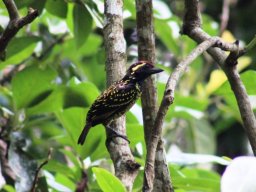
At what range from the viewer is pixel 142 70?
7.97ft

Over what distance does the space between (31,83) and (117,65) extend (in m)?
0.72

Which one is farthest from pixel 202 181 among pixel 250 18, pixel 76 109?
pixel 250 18

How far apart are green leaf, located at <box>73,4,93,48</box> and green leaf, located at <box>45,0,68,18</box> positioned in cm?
4

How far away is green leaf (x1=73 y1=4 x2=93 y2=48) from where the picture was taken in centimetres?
279

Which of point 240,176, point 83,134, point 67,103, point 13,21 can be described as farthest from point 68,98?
point 240,176

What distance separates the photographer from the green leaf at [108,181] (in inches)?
67.7

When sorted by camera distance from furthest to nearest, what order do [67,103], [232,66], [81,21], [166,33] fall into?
[166,33] < [81,21] < [67,103] < [232,66]

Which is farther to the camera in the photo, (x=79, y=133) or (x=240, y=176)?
(x=79, y=133)

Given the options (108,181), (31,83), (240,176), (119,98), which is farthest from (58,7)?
(240,176)

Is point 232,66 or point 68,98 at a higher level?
point 232,66

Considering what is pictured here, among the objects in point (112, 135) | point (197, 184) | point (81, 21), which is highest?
point (81, 21)

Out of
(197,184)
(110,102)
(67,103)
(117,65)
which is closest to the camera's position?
(117,65)

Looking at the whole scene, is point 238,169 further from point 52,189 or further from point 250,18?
point 250,18

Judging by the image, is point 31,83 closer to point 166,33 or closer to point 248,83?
point 248,83
